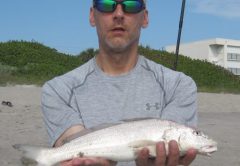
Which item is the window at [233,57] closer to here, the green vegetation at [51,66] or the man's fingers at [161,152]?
the green vegetation at [51,66]

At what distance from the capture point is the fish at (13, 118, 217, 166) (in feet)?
11.6

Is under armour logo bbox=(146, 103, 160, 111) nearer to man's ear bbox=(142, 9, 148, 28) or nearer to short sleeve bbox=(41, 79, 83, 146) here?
short sleeve bbox=(41, 79, 83, 146)

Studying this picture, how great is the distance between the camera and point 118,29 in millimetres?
3916

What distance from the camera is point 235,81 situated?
1531 inches

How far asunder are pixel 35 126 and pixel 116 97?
10.2 m

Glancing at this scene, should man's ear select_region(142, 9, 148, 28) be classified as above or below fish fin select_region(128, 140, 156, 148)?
A: above

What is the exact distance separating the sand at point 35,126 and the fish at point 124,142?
373 centimetres

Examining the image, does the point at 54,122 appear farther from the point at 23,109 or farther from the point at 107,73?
the point at 23,109

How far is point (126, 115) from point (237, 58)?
95844 mm

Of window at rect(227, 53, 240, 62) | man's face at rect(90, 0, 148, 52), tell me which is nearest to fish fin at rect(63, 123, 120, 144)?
man's face at rect(90, 0, 148, 52)

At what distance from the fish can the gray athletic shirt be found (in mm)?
236

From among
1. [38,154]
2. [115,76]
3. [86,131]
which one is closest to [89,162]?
[86,131]

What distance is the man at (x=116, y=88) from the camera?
3900 mm

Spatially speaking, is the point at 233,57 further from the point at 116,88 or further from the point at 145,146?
the point at 145,146
